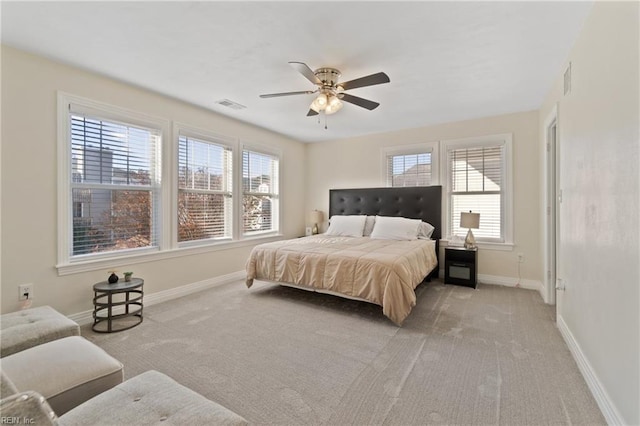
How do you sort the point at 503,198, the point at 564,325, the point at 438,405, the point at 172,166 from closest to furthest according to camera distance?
the point at 438,405 → the point at 564,325 → the point at 172,166 → the point at 503,198

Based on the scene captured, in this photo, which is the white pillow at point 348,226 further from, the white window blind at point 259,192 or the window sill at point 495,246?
the window sill at point 495,246

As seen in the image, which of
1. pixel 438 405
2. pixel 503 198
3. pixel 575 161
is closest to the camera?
pixel 438 405

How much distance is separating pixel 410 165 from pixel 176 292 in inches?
162

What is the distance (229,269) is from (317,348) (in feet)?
8.27

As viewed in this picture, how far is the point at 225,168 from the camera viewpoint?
4.46 m

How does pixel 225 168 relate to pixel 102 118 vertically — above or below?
below

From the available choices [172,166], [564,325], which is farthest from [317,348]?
[172,166]

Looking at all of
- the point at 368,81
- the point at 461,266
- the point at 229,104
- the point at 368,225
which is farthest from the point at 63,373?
the point at 461,266

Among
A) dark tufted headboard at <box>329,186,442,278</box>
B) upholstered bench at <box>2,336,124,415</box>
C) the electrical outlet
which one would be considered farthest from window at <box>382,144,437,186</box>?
the electrical outlet

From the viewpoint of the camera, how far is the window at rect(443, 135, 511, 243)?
4246 millimetres

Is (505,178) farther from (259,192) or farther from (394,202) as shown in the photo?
(259,192)

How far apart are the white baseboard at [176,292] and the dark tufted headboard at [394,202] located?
228cm

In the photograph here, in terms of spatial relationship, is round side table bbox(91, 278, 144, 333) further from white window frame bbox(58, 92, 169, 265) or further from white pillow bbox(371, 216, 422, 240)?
white pillow bbox(371, 216, 422, 240)

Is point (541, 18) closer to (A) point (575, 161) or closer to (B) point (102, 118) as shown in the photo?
(A) point (575, 161)
